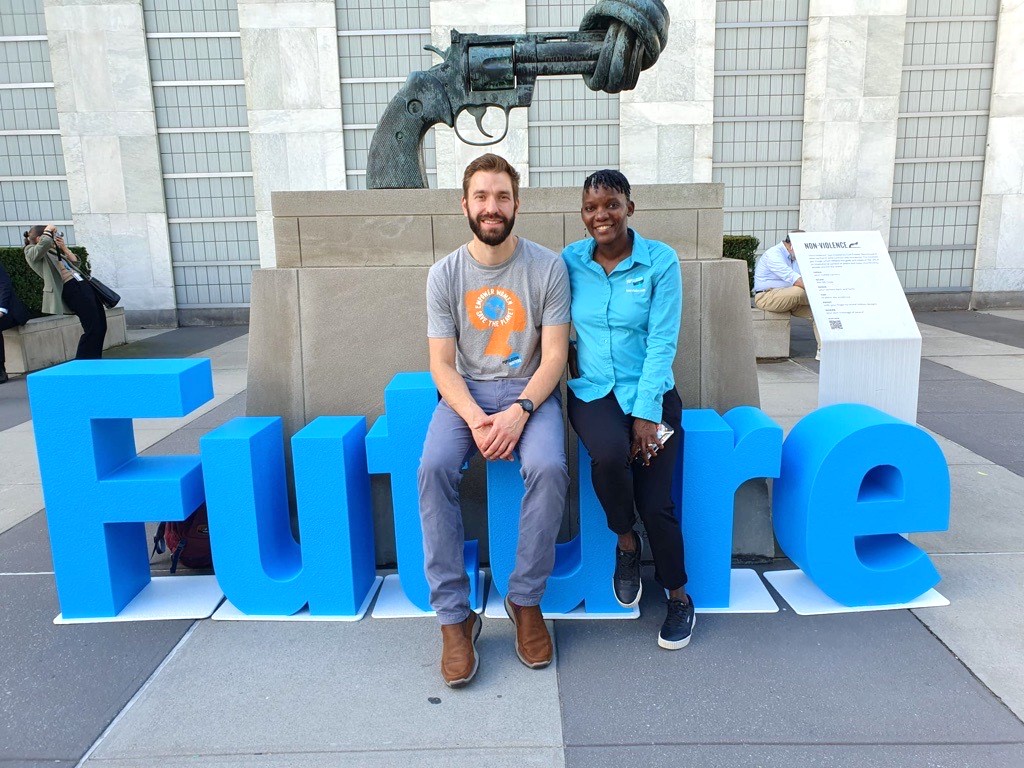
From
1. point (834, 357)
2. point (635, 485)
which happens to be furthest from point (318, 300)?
point (834, 357)

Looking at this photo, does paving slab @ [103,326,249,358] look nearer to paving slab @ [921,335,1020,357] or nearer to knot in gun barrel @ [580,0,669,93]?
knot in gun barrel @ [580,0,669,93]

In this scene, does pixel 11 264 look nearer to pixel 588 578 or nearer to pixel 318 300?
pixel 318 300

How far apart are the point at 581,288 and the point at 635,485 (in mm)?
847

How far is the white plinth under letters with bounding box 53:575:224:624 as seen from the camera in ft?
10.5

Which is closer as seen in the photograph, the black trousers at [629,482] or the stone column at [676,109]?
the black trousers at [629,482]

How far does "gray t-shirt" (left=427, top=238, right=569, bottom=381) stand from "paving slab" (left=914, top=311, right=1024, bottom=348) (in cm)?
863

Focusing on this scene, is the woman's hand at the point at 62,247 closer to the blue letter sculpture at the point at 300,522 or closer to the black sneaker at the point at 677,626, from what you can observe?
the blue letter sculpture at the point at 300,522

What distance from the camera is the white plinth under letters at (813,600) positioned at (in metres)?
3.14

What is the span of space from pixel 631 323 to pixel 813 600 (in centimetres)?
146

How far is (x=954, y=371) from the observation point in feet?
25.5

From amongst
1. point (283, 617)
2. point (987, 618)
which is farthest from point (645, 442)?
point (283, 617)

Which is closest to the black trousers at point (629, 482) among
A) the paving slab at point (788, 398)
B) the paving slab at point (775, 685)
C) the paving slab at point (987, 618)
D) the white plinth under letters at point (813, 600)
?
the paving slab at point (775, 685)

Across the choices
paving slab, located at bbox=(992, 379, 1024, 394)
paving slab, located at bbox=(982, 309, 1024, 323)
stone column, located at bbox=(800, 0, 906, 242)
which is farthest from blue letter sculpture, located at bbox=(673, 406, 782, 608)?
paving slab, located at bbox=(982, 309, 1024, 323)

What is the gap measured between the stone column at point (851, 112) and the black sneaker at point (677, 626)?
411 inches
